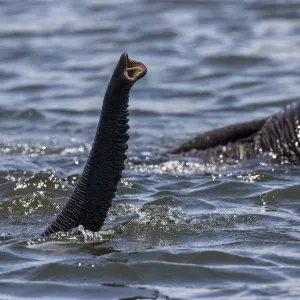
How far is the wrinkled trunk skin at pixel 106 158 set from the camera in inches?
207

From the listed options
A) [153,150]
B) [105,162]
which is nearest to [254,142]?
[153,150]

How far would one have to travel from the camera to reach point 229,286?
5.52 meters

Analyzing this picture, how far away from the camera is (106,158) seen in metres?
5.51

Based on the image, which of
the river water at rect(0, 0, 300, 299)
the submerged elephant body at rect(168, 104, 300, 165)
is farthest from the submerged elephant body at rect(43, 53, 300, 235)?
the submerged elephant body at rect(168, 104, 300, 165)

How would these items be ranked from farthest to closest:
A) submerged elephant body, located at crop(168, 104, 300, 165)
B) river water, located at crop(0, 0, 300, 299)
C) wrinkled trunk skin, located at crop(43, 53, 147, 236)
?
submerged elephant body, located at crop(168, 104, 300, 165), river water, located at crop(0, 0, 300, 299), wrinkled trunk skin, located at crop(43, 53, 147, 236)

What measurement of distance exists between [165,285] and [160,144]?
5.44 meters

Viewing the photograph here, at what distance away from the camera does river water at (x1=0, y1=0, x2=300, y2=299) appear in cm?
575

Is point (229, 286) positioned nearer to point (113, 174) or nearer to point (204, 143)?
point (113, 174)

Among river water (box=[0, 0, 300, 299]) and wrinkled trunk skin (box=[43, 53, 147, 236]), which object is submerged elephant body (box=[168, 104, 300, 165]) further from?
wrinkled trunk skin (box=[43, 53, 147, 236])

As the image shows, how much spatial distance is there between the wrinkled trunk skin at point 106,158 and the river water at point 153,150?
0.27m

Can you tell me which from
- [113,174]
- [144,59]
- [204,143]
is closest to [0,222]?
[113,174]

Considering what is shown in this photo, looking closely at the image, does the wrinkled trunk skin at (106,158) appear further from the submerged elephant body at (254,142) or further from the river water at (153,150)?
the submerged elephant body at (254,142)

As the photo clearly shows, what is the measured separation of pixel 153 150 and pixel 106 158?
496cm

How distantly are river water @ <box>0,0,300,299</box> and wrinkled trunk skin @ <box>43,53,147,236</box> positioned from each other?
0.89 feet
